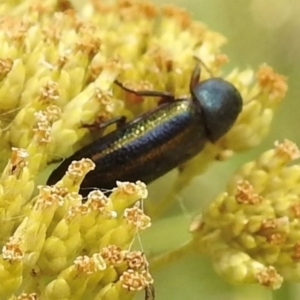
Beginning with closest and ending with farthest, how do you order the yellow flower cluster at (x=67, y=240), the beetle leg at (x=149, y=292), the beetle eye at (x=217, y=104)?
the yellow flower cluster at (x=67, y=240)
the beetle leg at (x=149, y=292)
the beetle eye at (x=217, y=104)

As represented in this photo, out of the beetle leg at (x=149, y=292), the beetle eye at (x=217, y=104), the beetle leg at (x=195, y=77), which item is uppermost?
the beetle leg at (x=195, y=77)

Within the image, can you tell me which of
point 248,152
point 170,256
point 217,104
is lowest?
point 248,152

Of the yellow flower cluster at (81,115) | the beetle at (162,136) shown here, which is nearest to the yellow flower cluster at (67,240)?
the yellow flower cluster at (81,115)

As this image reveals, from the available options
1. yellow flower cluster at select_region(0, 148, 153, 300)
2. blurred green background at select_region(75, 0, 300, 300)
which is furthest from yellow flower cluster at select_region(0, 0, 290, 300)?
blurred green background at select_region(75, 0, 300, 300)

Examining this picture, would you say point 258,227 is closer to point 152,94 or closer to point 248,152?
point 152,94

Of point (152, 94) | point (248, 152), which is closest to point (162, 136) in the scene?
point (152, 94)

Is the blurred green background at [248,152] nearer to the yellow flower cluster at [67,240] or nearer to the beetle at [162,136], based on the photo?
the beetle at [162,136]

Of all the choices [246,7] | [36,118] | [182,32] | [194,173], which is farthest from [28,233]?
[246,7]
